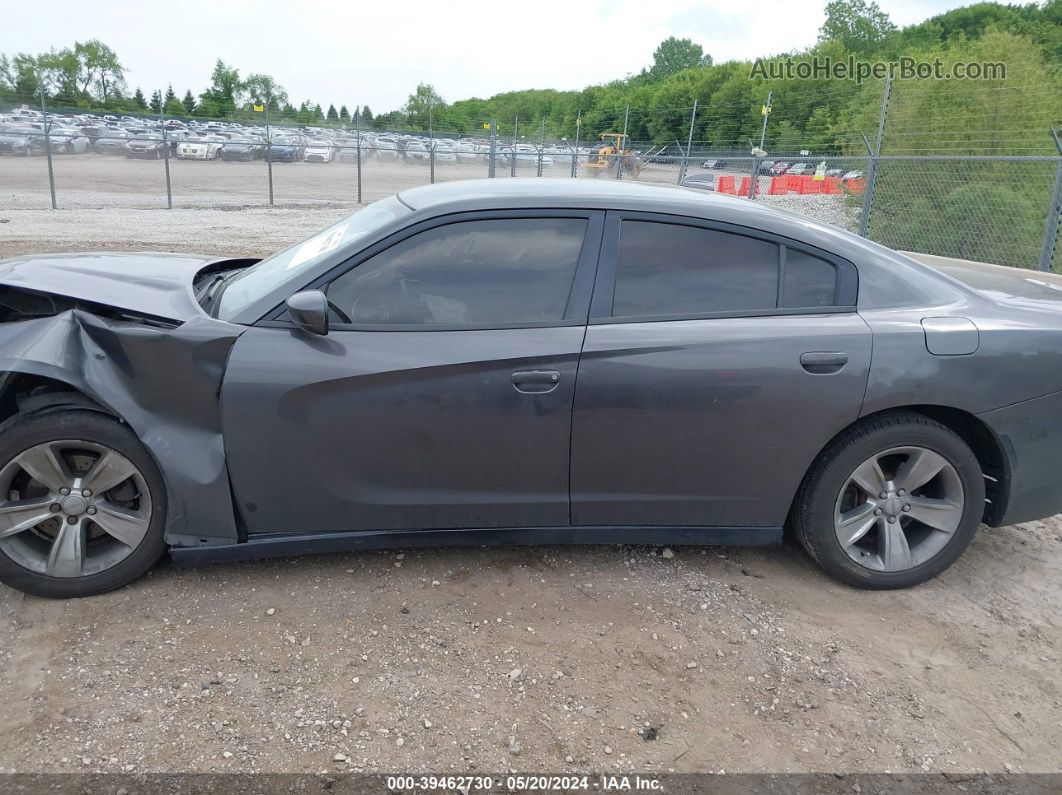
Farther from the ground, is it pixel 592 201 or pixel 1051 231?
pixel 592 201

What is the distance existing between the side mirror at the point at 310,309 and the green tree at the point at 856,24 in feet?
201

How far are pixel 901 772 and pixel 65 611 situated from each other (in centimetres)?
292

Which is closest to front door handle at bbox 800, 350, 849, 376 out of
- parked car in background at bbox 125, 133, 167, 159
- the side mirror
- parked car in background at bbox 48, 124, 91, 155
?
the side mirror

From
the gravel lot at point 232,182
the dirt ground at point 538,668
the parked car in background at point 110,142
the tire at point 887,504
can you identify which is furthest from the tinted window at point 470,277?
the parked car in background at point 110,142

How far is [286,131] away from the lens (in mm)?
34062

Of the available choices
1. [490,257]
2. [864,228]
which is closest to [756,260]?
[490,257]

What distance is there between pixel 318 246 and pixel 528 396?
1212 mm

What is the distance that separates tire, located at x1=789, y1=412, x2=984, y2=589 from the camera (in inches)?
128

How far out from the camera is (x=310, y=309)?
294 centimetres

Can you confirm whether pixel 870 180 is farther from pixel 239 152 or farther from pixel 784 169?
pixel 239 152

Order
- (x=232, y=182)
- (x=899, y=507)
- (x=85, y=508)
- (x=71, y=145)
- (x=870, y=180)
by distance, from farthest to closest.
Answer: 1. (x=71, y=145)
2. (x=232, y=182)
3. (x=870, y=180)
4. (x=899, y=507)
5. (x=85, y=508)

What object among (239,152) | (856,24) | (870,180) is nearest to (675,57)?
(856,24)

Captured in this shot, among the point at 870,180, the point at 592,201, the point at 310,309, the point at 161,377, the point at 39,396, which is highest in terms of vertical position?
the point at 870,180

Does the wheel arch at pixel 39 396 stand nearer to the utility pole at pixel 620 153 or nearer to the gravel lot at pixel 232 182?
the gravel lot at pixel 232 182
